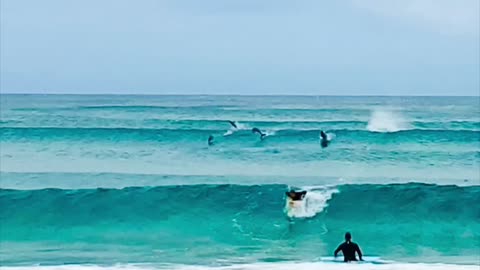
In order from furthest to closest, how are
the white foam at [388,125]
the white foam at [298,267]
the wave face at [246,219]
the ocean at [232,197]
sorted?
the white foam at [388,125], the wave face at [246,219], the ocean at [232,197], the white foam at [298,267]

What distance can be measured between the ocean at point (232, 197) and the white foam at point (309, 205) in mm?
62

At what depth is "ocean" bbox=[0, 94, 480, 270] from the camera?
10.3m

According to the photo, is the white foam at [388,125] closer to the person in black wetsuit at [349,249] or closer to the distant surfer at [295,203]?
the distant surfer at [295,203]

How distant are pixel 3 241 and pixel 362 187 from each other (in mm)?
7809

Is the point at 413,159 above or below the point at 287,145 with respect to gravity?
below

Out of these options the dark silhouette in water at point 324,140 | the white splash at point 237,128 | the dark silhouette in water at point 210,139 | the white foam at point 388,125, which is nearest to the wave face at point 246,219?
the dark silhouette in water at point 324,140

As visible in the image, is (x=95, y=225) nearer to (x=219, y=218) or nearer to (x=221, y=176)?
(x=219, y=218)

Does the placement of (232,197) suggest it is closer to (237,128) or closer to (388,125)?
(237,128)

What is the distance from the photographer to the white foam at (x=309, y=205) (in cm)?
1308

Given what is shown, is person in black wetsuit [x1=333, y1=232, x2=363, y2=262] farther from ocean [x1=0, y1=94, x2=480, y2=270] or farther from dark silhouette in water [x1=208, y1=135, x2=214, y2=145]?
dark silhouette in water [x1=208, y1=135, x2=214, y2=145]

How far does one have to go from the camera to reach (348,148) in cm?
2258

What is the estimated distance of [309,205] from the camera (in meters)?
13.6

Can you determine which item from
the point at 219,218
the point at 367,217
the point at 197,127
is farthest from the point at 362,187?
the point at 197,127

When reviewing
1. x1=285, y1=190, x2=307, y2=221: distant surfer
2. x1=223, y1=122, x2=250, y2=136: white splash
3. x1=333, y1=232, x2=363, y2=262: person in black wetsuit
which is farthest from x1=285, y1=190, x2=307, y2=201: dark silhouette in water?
x1=223, y1=122, x2=250, y2=136: white splash
